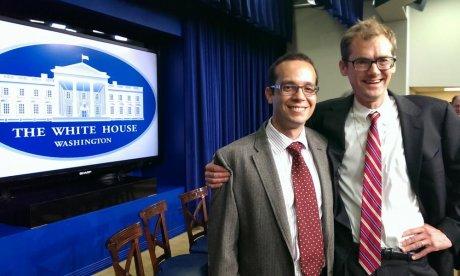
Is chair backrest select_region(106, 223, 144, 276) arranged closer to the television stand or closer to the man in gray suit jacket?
the man in gray suit jacket

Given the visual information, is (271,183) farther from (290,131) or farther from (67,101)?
(67,101)

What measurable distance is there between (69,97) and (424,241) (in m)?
2.48

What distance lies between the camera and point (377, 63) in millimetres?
1271

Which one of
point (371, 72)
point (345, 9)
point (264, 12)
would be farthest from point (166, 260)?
point (345, 9)

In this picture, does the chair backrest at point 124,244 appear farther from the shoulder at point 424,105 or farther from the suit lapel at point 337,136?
the shoulder at point 424,105

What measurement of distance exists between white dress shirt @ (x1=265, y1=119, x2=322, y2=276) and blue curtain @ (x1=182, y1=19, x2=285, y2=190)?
8.16 ft

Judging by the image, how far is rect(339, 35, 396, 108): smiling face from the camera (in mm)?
1273

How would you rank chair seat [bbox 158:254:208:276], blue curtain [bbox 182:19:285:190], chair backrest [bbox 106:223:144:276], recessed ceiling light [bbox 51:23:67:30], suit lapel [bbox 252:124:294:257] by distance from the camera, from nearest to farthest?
suit lapel [bbox 252:124:294:257]
chair backrest [bbox 106:223:144:276]
chair seat [bbox 158:254:208:276]
recessed ceiling light [bbox 51:23:67:30]
blue curtain [bbox 182:19:285:190]

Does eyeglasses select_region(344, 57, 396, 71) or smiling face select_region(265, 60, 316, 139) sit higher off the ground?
eyeglasses select_region(344, 57, 396, 71)

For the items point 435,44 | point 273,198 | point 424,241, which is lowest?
point 424,241

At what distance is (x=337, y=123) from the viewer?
1423 mm

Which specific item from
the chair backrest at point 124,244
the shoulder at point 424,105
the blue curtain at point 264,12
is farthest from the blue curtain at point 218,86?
the shoulder at point 424,105

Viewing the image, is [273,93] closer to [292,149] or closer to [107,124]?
[292,149]

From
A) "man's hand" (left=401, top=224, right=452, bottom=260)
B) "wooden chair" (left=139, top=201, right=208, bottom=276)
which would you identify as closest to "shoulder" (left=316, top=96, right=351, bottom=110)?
"man's hand" (left=401, top=224, right=452, bottom=260)
